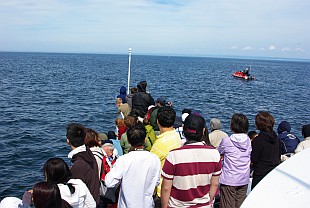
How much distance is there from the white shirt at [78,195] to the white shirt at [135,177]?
287 mm

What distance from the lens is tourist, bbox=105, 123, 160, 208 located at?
3865mm

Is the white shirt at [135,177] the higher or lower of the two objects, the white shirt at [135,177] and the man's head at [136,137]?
the lower

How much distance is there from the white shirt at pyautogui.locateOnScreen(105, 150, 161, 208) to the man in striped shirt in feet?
1.17

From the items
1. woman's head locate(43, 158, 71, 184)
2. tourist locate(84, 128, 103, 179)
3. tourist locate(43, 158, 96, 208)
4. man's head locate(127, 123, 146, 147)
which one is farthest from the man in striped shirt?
tourist locate(84, 128, 103, 179)

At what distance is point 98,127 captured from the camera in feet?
66.4

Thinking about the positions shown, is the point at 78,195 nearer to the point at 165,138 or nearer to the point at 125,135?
the point at 165,138

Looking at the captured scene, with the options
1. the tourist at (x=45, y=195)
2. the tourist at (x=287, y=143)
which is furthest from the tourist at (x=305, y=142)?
the tourist at (x=45, y=195)

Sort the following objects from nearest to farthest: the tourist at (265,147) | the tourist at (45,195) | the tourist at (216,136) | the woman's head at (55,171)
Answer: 1. the tourist at (45,195)
2. the woman's head at (55,171)
3. the tourist at (265,147)
4. the tourist at (216,136)

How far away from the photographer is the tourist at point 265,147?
16.3ft

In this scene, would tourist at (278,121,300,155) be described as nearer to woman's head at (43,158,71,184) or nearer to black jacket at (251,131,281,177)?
black jacket at (251,131,281,177)

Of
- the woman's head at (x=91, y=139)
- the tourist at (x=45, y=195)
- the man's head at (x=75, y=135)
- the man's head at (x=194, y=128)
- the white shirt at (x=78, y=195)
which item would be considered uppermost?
the man's head at (x=194, y=128)

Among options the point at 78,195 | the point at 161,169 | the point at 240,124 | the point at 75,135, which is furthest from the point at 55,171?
the point at 240,124

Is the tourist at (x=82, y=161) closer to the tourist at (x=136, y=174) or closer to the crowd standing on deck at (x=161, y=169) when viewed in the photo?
the crowd standing on deck at (x=161, y=169)

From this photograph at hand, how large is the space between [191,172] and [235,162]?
1.58 meters
